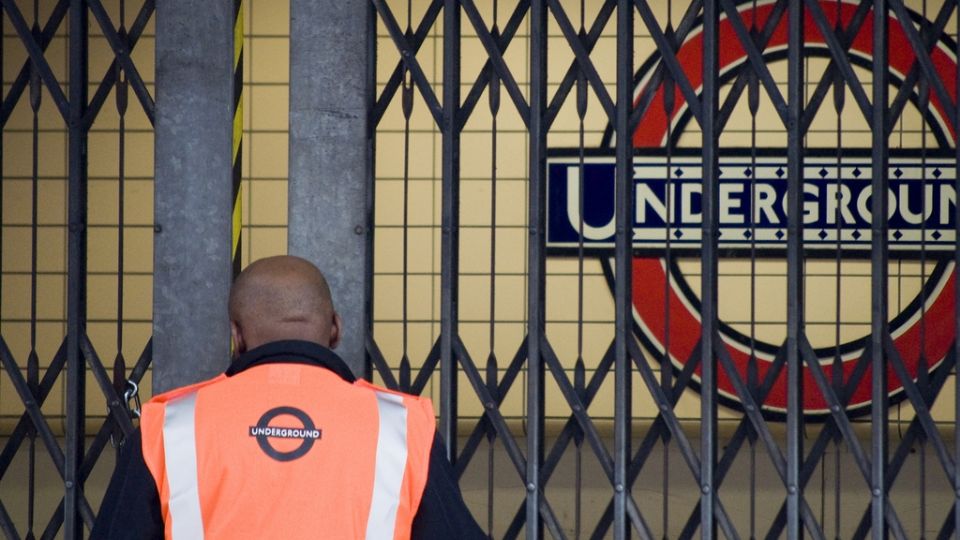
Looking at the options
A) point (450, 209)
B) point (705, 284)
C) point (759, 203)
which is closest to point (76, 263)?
point (450, 209)

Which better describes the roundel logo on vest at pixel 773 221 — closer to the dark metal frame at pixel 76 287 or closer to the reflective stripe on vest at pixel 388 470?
the dark metal frame at pixel 76 287

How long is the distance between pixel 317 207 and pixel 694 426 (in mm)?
4923

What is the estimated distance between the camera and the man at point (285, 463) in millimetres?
1854

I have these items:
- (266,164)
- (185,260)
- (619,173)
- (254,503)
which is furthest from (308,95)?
(266,164)

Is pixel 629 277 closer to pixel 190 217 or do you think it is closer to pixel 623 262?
pixel 623 262

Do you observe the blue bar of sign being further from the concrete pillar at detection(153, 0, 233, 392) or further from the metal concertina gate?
the concrete pillar at detection(153, 0, 233, 392)

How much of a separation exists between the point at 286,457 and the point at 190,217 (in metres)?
1.68

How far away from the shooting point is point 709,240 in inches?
131

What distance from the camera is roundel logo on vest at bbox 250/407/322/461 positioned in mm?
1869

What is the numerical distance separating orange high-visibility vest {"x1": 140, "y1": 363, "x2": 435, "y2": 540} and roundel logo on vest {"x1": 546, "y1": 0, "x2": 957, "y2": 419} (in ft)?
19.4

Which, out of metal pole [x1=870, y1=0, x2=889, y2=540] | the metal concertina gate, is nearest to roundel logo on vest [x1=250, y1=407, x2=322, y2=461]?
the metal concertina gate

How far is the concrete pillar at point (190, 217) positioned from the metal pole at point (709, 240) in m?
1.28

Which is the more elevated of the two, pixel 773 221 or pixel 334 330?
pixel 773 221

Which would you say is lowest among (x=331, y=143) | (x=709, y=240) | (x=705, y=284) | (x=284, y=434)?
(x=284, y=434)
